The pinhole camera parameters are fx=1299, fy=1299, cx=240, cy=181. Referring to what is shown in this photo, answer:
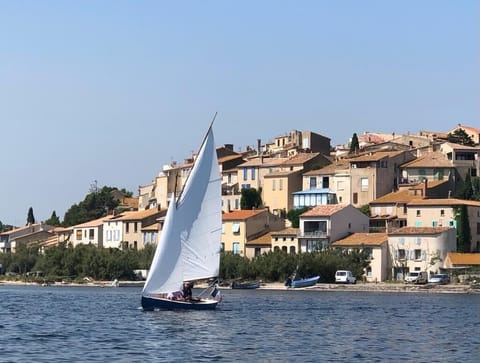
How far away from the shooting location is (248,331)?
60281mm

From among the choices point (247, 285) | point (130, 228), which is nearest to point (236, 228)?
point (247, 285)

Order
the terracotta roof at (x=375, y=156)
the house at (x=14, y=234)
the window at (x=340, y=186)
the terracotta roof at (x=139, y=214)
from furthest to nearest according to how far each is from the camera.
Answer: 1. the house at (x=14, y=234)
2. the terracotta roof at (x=139, y=214)
3. the window at (x=340, y=186)
4. the terracotta roof at (x=375, y=156)

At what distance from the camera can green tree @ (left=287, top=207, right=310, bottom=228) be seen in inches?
5054

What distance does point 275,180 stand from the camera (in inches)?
5384

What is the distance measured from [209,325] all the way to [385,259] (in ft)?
175

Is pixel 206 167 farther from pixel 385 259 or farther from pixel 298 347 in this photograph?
pixel 385 259

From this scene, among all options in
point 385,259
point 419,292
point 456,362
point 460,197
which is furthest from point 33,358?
point 460,197

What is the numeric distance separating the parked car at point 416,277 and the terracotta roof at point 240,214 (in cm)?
2252

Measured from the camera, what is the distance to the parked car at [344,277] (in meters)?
113

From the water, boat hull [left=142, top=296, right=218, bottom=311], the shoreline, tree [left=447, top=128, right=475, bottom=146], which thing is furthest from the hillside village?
boat hull [left=142, top=296, right=218, bottom=311]

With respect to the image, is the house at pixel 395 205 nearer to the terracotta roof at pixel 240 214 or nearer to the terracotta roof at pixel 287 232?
the terracotta roof at pixel 287 232

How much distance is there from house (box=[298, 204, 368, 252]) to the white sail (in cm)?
4808

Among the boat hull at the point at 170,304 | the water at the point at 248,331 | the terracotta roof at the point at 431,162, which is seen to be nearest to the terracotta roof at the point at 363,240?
the terracotta roof at the point at 431,162

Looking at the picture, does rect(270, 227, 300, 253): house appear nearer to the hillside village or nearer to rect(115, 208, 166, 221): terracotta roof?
the hillside village
